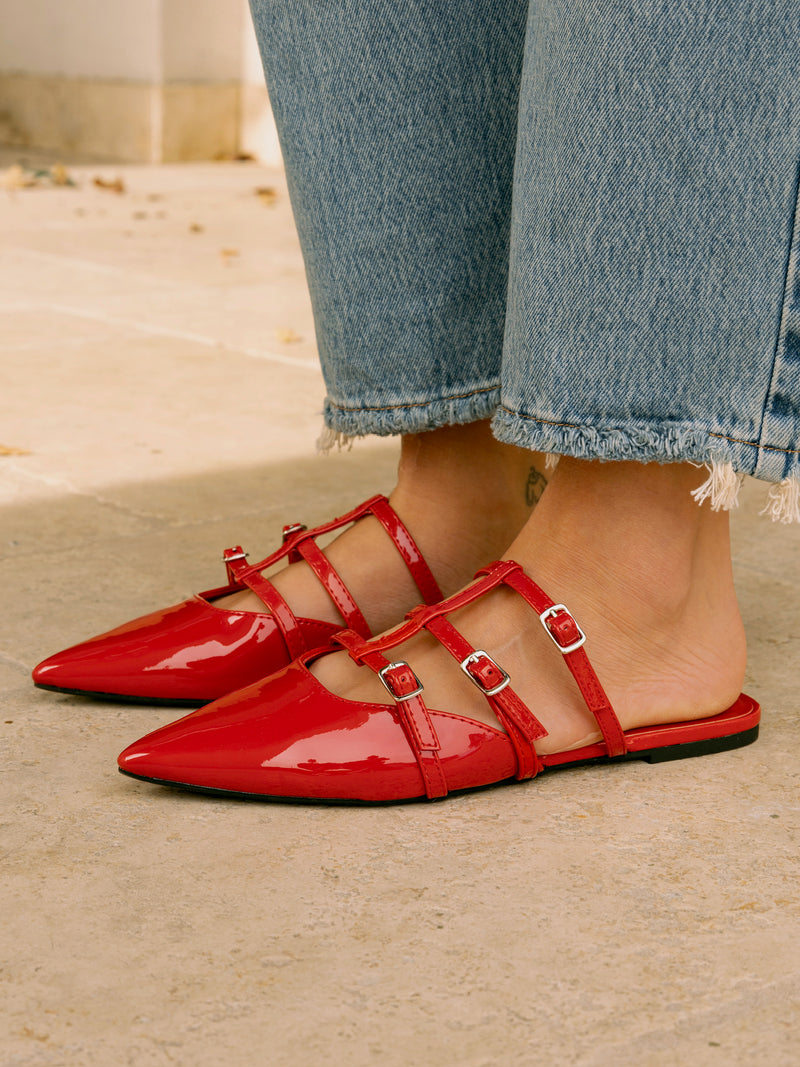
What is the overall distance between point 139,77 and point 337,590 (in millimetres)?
5679

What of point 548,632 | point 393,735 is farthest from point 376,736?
point 548,632

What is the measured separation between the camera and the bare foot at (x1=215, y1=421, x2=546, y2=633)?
3.89 feet

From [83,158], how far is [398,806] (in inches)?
242

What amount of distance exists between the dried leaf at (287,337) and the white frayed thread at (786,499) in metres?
1.93

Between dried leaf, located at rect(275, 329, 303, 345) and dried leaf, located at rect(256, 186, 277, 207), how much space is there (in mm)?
2367

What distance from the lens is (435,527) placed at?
1.22 m

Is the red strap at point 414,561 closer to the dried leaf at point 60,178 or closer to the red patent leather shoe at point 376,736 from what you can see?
the red patent leather shoe at point 376,736

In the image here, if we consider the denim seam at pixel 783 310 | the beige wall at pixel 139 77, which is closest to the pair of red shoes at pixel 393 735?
the denim seam at pixel 783 310

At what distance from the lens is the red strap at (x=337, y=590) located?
1.16 meters

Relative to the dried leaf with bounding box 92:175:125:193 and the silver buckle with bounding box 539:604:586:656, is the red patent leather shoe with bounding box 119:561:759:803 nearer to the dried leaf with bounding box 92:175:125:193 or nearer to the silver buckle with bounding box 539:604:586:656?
the silver buckle with bounding box 539:604:586:656

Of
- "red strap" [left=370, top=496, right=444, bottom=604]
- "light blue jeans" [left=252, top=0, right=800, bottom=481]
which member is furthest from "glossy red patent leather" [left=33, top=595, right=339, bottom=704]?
"light blue jeans" [left=252, top=0, right=800, bottom=481]

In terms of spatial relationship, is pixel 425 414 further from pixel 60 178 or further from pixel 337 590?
pixel 60 178

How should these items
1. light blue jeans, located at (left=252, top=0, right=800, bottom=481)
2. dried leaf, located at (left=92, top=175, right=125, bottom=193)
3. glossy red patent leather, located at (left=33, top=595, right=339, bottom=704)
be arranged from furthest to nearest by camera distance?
dried leaf, located at (left=92, top=175, right=125, bottom=193), glossy red patent leather, located at (left=33, top=595, right=339, bottom=704), light blue jeans, located at (left=252, top=0, right=800, bottom=481)

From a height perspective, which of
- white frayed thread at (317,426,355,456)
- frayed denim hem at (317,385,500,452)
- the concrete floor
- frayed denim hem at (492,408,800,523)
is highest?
frayed denim hem at (492,408,800,523)
